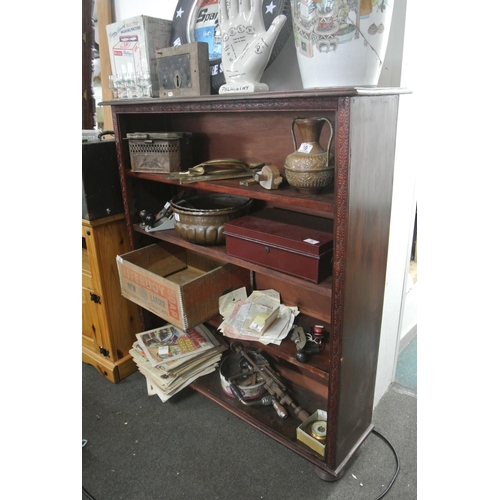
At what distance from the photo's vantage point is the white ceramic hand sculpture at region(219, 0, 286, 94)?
1.24m

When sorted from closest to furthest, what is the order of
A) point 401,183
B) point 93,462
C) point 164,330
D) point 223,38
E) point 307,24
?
1. point 307,24
2. point 223,38
3. point 401,183
4. point 93,462
5. point 164,330

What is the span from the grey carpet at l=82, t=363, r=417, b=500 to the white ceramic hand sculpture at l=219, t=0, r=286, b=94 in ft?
4.40

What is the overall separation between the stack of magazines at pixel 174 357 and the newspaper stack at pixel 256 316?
0.87 ft

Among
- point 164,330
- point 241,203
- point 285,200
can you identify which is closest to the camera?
point 285,200

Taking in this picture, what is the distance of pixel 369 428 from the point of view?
5.35 ft

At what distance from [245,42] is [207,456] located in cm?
150

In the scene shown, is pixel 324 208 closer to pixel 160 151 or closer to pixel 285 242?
pixel 285 242

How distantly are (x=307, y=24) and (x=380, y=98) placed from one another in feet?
0.93

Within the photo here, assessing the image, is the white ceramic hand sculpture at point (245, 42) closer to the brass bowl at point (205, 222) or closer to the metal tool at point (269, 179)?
the metal tool at point (269, 179)

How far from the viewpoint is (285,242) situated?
1.26 meters

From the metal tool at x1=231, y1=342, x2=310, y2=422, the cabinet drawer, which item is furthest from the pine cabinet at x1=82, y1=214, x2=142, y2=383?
the metal tool at x1=231, y1=342, x2=310, y2=422

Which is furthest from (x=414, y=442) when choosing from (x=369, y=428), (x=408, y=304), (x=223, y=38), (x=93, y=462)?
(x=223, y=38)

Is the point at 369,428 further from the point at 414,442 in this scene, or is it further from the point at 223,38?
the point at 223,38

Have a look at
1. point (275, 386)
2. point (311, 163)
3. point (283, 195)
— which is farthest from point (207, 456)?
point (311, 163)
